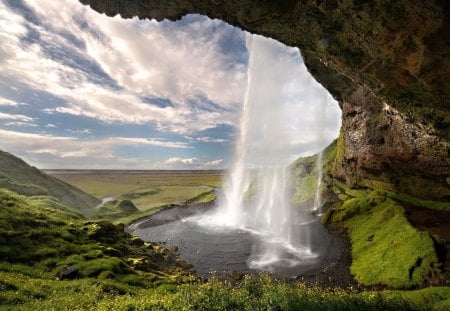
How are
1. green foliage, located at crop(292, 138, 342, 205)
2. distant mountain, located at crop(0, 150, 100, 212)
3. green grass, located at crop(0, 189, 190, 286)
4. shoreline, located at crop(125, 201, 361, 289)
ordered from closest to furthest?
green grass, located at crop(0, 189, 190, 286) < shoreline, located at crop(125, 201, 361, 289) < green foliage, located at crop(292, 138, 342, 205) < distant mountain, located at crop(0, 150, 100, 212)

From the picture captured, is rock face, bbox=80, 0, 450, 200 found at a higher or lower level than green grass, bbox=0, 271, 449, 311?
higher

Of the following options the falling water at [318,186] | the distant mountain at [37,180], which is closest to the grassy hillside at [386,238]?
the falling water at [318,186]

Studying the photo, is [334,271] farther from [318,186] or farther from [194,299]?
[318,186]

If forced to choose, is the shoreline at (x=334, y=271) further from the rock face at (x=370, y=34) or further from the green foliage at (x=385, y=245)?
the rock face at (x=370, y=34)

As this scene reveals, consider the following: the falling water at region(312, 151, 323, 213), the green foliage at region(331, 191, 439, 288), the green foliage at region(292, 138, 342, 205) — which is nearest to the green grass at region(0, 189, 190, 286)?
the green foliage at region(331, 191, 439, 288)

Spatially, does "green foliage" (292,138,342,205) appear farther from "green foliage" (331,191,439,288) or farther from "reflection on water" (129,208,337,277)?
"green foliage" (331,191,439,288)

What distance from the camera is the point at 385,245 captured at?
46.2 meters

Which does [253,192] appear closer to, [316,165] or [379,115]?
[316,165]

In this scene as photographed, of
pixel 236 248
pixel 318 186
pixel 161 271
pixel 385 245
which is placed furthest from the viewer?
pixel 318 186

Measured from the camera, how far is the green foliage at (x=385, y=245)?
37625 mm

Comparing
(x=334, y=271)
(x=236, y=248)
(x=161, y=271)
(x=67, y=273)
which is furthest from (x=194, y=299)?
(x=236, y=248)

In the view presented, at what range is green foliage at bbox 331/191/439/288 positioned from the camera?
37625mm

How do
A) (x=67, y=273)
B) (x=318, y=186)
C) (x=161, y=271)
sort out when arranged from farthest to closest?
(x=318, y=186) → (x=161, y=271) → (x=67, y=273)

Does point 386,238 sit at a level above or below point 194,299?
above
